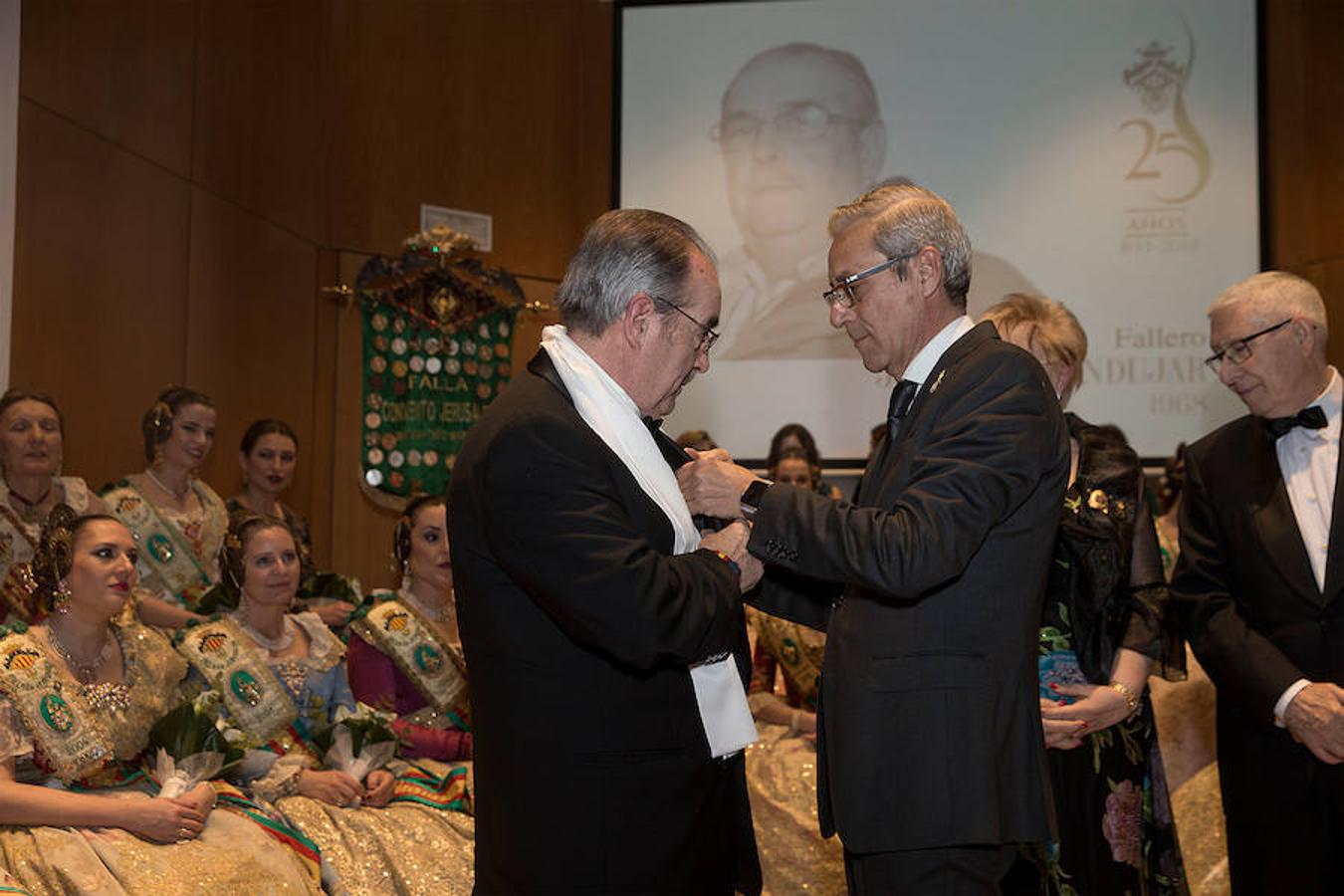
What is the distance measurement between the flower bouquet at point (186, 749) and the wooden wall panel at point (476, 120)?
154 inches

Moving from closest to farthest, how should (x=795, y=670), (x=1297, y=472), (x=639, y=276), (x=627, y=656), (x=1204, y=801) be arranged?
(x=627, y=656) < (x=639, y=276) < (x=1297, y=472) < (x=1204, y=801) < (x=795, y=670)

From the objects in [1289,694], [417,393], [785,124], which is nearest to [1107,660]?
[1289,694]

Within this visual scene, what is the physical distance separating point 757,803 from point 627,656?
7.70 feet

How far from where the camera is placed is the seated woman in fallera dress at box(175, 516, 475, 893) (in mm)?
3365

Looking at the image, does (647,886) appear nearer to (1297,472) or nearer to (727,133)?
(1297,472)

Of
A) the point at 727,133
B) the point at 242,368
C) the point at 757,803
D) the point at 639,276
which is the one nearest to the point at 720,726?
the point at 639,276

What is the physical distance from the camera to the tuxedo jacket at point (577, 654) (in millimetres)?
1836

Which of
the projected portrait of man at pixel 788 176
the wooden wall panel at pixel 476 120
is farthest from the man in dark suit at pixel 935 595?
the wooden wall panel at pixel 476 120

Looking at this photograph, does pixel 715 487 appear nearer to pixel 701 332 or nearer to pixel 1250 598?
pixel 701 332

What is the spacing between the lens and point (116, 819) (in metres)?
3.01

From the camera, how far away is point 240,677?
3.63 m

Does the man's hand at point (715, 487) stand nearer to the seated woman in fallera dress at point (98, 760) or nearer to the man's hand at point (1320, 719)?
the man's hand at point (1320, 719)

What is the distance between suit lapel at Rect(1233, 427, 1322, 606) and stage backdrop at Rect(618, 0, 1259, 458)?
382cm

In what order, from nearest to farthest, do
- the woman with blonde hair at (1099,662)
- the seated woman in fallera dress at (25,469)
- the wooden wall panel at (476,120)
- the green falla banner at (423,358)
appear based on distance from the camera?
the woman with blonde hair at (1099,662)
the seated woman in fallera dress at (25,469)
the green falla banner at (423,358)
the wooden wall panel at (476,120)
